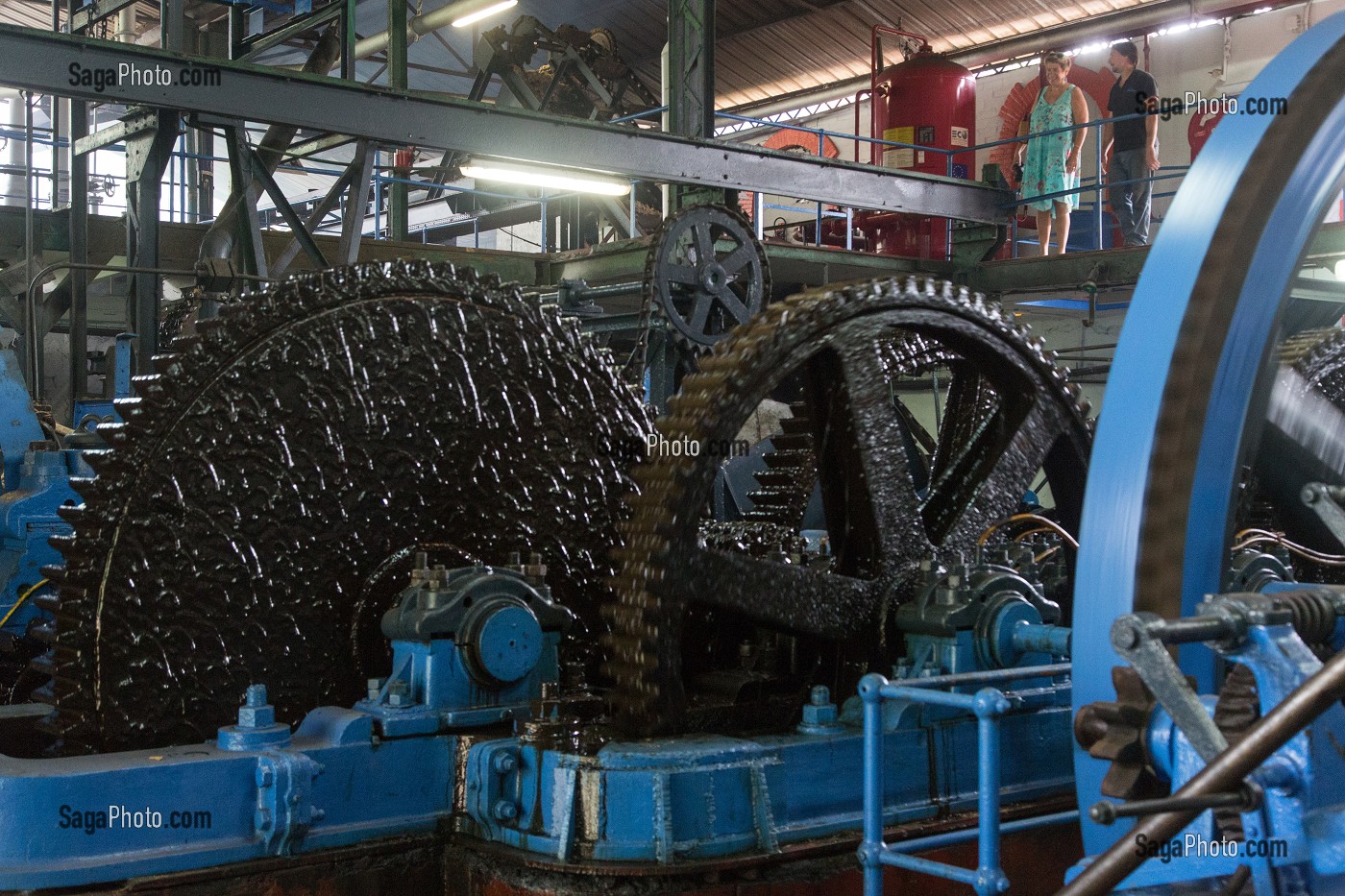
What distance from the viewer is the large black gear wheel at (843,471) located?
3.11 meters

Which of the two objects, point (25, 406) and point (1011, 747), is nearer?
point (1011, 747)

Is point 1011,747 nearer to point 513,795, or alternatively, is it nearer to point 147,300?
point 513,795

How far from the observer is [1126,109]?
10.4 metres

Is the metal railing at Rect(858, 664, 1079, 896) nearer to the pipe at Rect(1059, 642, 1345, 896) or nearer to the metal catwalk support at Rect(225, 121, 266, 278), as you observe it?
the pipe at Rect(1059, 642, 1345, 896)

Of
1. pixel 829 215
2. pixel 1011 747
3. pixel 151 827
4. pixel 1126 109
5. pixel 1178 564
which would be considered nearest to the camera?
pixel 1178 564

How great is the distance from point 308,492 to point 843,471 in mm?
1433

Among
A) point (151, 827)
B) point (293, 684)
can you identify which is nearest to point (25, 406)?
point (293, 684)

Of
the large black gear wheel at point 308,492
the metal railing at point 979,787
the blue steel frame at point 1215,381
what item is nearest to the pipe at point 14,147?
the large black gear wheel at point 308,492

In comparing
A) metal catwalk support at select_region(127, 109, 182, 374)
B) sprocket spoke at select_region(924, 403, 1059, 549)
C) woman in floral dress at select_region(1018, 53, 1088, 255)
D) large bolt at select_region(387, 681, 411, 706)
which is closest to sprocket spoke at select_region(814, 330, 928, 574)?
sprocket spoke at select_region(924, 403, 1059, 549)

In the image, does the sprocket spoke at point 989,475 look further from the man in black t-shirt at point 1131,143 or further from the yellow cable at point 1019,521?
the man in black t-shirt at point 1131,143

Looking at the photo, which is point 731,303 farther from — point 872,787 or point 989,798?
point 989,798

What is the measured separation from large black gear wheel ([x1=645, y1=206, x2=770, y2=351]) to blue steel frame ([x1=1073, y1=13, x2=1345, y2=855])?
169 inches

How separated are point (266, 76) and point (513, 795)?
5.36 metres

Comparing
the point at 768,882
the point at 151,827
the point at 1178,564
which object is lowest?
the point at 768,882
